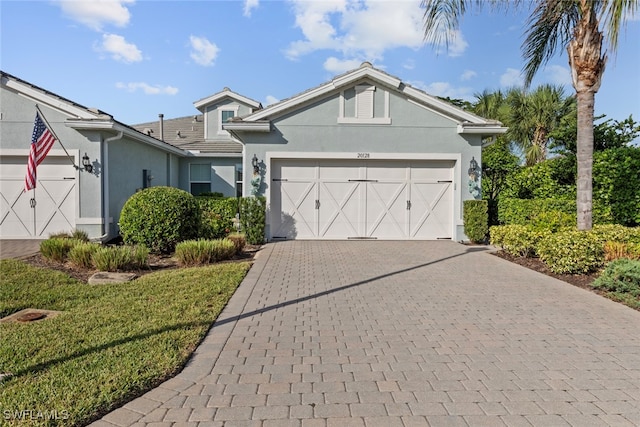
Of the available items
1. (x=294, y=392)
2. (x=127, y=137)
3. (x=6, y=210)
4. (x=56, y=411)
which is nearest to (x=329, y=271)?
(x=294, y=392)

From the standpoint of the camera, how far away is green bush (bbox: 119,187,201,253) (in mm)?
9523

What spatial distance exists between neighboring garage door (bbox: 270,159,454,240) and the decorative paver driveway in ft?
18.9

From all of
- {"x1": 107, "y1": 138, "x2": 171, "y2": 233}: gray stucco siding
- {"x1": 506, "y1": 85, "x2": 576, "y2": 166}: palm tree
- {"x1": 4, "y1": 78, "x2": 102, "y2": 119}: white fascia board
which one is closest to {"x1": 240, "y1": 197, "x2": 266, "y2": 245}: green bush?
{"x1": 107, "y1": 138, "x2": 171, "y2": 233}: gray stucco siding

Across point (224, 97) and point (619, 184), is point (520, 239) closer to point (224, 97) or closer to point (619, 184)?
point (619, 184)

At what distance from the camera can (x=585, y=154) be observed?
9.09 m

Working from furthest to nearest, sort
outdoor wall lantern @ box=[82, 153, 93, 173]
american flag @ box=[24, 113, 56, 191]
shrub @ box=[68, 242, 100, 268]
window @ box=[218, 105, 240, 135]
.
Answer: window @ box=[218, 105, 240, 135], outdoor wall lantern @ box=[82, 153, 93, 173], american flag @ box=[24, 113, 56, 191], shrub @ box=[68, 242, 100, 268]

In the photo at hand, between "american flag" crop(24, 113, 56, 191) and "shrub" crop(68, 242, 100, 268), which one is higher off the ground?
"american flag" crop(24, 113, 56, 191)

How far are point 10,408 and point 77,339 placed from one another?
145 centimetres

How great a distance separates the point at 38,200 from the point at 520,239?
1366 centimetres

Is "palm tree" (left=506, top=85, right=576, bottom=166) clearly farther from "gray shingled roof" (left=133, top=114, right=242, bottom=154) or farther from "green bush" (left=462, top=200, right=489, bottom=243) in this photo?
"gray shingled roof" (left=133, top=114, right=242, bottom=154)

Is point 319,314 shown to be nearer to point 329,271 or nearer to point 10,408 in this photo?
point 329,271

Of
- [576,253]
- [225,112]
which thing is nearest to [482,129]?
[576,253]

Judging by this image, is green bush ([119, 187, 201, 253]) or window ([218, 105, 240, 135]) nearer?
green bush ([119, 187, 201, 253])

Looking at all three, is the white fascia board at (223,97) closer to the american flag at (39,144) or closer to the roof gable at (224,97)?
the roof gable at (224,97)
